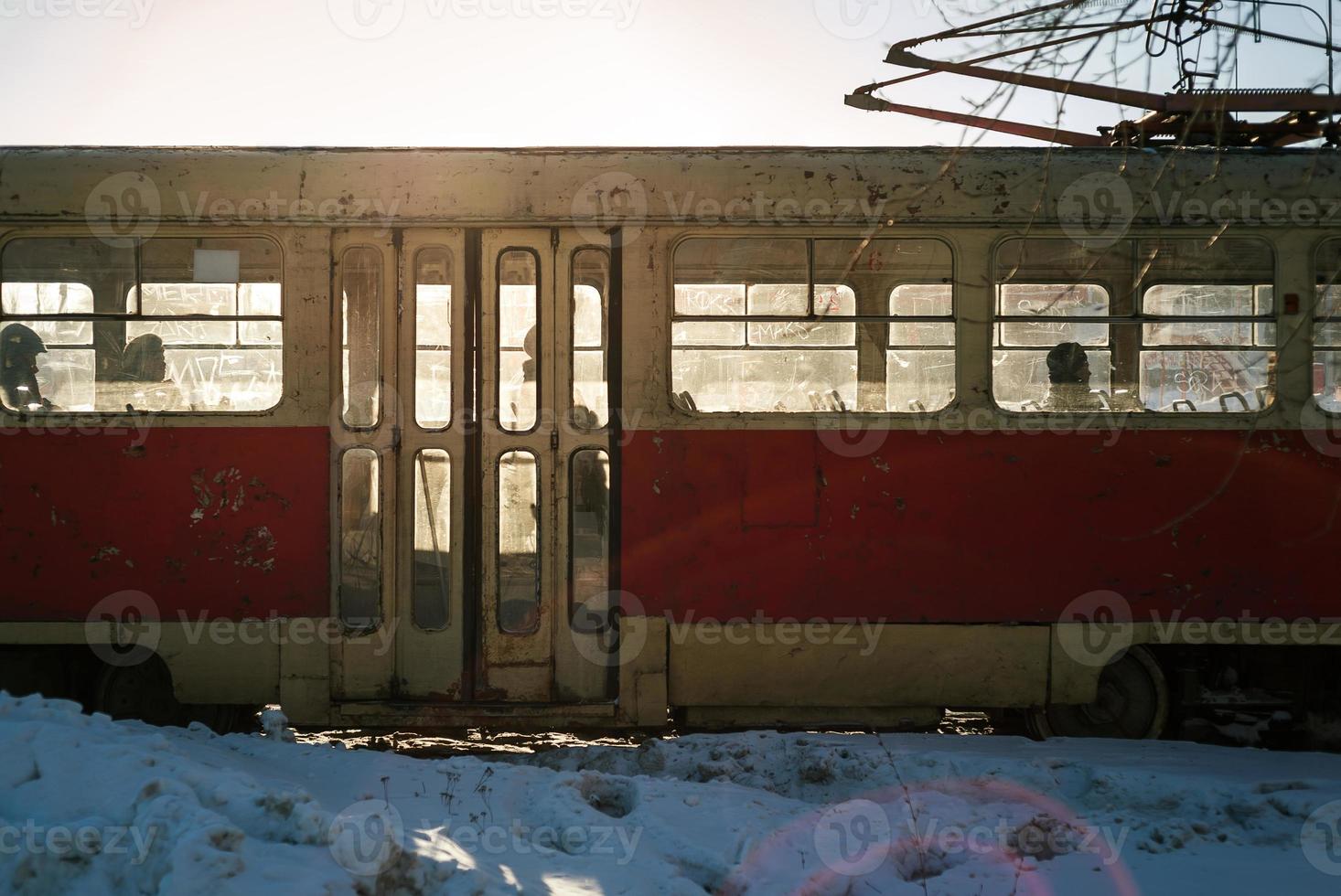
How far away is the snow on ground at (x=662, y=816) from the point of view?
3674 millimetres

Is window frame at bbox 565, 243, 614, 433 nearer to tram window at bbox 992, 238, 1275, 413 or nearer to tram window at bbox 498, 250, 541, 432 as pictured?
tram window at bbox 498, 250, 541, 432

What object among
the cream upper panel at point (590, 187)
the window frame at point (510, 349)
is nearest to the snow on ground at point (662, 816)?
the window frame at point (510, 349)

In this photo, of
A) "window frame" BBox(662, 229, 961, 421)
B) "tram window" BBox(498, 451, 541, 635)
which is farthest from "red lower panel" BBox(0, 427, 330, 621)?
"window frame" BBox(662, 229, 961, 421)

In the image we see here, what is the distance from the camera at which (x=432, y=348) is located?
629cm

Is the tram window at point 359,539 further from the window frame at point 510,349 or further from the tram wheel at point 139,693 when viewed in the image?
the tram wheel at point 139,693

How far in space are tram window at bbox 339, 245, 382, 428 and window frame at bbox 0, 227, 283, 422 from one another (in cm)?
32

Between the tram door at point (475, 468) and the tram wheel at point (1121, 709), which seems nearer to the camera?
the tram door at point (475, 468)

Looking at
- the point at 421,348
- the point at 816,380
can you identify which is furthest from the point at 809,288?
the point at 421,348

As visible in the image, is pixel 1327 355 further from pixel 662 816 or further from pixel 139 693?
pixel 139 693

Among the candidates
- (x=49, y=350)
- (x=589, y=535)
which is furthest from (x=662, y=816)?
(x=49, y=350)

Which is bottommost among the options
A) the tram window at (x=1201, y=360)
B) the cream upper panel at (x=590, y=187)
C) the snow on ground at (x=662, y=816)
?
the snow on ground at (x=662, y=816)

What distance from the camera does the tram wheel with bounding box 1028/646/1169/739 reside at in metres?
6.45

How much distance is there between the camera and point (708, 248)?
6242 mm

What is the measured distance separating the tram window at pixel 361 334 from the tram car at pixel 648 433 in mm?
21
